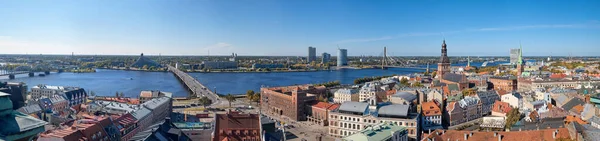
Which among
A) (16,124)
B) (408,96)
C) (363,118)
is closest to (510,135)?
(363,118)

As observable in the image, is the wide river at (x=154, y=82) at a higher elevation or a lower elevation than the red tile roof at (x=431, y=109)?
lower

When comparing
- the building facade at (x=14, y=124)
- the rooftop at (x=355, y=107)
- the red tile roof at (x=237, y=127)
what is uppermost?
the building facade at (x=14, y=124)

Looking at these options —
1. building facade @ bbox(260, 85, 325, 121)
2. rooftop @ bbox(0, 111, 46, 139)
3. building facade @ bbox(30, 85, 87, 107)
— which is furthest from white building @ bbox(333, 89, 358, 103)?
rooftop @ bbox(0, 111, 46, 139)

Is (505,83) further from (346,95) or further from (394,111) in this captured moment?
(394,111)

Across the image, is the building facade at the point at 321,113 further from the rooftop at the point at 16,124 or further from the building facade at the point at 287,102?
the rooftop at the point at 16,124

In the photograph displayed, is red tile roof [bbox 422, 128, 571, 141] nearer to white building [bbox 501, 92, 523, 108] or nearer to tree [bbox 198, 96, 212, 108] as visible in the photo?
white building [bbox 501, 92, 523, 108]

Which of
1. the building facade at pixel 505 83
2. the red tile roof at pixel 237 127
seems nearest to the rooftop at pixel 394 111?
the red tile roof at pixel 237 127
